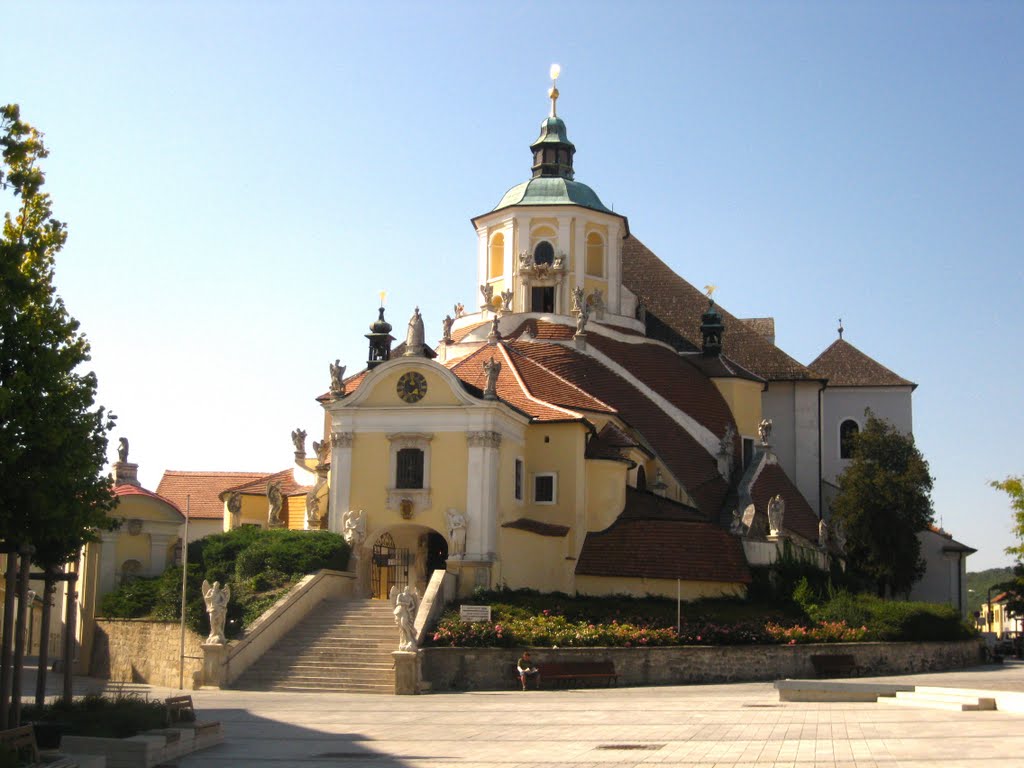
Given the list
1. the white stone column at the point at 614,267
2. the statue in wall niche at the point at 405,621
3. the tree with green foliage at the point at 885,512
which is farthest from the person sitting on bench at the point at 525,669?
the white stone column at the point at 614,267

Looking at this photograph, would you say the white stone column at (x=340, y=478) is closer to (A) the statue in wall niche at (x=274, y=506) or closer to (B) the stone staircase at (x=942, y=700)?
(A) the statue in wall niche at (x=274, y=506)

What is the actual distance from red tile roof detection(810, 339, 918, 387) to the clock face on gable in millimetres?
26727

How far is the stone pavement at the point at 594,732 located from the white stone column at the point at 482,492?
8930mm

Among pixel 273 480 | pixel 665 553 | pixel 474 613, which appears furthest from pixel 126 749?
pixel 273 480

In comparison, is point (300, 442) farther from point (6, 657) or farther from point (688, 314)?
point (6, 657)

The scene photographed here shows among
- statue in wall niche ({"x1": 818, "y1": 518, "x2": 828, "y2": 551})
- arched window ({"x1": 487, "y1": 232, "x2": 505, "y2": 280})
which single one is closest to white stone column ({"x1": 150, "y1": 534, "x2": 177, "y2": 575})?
arched window ({"x1": 487, "y1": 232, "x2": 505, "y2": 280})

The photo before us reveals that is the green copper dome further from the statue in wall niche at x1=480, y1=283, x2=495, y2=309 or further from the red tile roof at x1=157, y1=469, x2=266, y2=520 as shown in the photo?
the red tile roof at x1=157, y1=469, x2=266, y2=520

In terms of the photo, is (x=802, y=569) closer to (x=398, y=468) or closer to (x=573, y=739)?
(x=398, y=468)

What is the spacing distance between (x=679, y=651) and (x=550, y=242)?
2267cm

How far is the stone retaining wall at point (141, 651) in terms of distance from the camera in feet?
116

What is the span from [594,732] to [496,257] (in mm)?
35405

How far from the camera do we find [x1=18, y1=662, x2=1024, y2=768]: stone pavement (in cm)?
1850

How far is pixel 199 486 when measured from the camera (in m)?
64.3

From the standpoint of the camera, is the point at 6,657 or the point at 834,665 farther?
the point at 834,665
